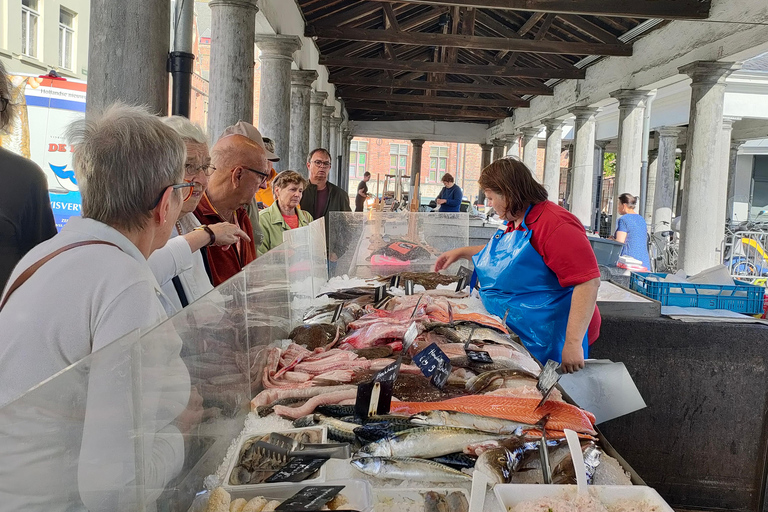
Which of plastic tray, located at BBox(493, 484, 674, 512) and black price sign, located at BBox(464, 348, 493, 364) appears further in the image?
black price sign, located at BBox(464, 348, 493, 364)

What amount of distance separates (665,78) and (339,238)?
8.46 metres

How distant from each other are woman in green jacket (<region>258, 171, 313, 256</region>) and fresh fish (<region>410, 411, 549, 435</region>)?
3.48 meters

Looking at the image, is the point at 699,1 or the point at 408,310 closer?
the point at 408,310

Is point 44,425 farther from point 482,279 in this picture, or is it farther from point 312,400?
point 482,279

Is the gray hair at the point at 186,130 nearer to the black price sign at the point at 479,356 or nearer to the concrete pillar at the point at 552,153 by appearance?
the black price sign at the point at 479,356

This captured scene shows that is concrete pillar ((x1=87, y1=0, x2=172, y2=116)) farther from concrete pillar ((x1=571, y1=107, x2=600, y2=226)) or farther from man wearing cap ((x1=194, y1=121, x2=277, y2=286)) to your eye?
concrete pillar ((x1=571, y1=107, x2=600, y2=226))

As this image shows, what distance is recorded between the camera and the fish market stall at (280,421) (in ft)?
4.10

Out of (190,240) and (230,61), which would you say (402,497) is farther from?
(230,61)

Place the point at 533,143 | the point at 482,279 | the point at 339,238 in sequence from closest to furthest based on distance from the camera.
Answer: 1. the point at 482,279
2. the point at 339,238
3. the point at 533,143

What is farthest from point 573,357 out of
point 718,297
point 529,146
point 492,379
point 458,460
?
point 529,146

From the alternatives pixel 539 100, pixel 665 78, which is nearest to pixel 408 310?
pixel 665 78

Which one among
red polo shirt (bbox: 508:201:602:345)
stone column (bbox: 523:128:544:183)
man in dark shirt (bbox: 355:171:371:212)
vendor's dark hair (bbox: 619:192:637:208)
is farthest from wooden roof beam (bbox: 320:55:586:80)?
red polo shirt (bbox: 508:201:602:345)

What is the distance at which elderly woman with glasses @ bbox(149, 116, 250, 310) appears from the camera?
264 centimetres

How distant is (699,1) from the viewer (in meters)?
10.3
